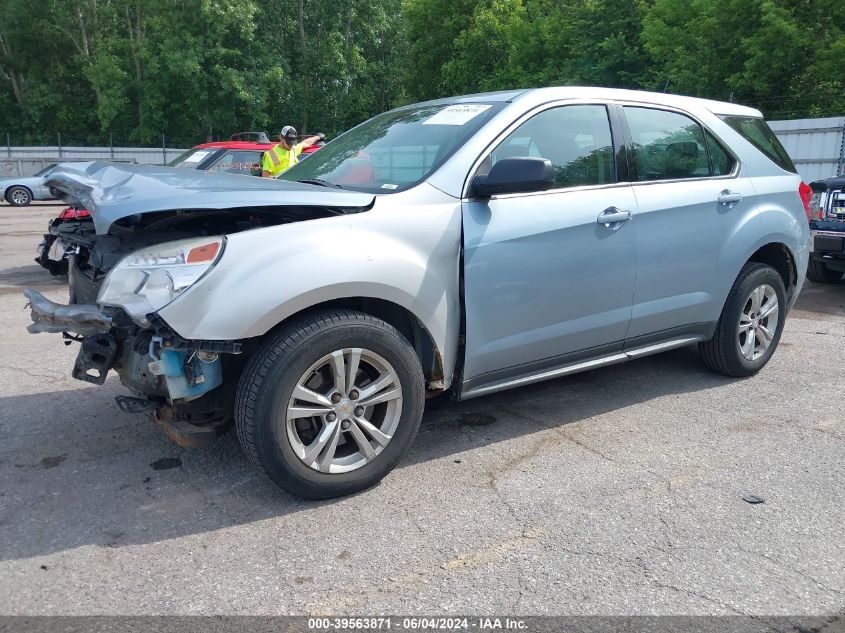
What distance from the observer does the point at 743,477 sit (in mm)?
3723

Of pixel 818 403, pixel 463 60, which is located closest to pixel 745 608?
pixel 818 403

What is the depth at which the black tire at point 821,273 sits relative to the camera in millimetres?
9344

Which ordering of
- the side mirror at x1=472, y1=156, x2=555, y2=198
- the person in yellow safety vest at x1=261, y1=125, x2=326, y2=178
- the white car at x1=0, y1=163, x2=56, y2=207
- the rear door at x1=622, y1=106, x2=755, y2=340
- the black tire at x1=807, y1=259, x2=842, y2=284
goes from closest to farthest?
the side mirror at x1=472, y1=156, x2=555, y2=198 < the rear door at x1=622, y1=106, x2=755, y2=340 < the person in yellow safety vest at x1=261, y1=125, x2=326, y2=178 < the black tire at x1=807, y1=259, x2=842, y2=284 < the white car at x1=0, y1=163, x2=56, y2=207

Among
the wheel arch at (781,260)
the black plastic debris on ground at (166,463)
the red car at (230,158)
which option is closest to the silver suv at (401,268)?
the wheel arch at (781,260)

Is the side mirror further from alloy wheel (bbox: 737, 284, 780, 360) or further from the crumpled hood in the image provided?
alloy wheel (bbox: 737, 284, 780, 360)

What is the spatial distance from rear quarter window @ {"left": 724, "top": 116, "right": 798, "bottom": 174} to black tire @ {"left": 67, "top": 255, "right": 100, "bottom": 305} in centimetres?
414

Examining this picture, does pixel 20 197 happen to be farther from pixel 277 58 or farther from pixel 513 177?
pixel 513 177

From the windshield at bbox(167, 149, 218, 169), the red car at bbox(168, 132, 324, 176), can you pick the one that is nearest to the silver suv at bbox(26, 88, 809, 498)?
the red car at bbox(168, 132, 324, 176)

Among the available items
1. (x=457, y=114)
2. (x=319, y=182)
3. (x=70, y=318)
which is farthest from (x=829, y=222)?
(x=70, y=318)

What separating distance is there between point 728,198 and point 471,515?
2813 mm

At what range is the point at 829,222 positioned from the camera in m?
8.49

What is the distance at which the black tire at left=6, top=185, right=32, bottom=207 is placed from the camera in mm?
21766

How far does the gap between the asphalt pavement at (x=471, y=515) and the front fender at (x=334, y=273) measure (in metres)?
0.83

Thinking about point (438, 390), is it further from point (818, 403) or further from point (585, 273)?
point (818, 403)
